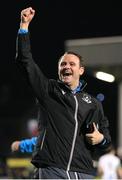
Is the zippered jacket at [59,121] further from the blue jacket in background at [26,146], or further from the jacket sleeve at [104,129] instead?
the blue jacket in background at [26,146]

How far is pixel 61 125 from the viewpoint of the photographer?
502 centimetres

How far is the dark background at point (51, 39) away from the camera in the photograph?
5122cm

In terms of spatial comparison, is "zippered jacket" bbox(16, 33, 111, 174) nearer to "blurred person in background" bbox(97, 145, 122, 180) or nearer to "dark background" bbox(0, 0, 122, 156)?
"blurred person in background" bbox(97, 145, 122, 180)

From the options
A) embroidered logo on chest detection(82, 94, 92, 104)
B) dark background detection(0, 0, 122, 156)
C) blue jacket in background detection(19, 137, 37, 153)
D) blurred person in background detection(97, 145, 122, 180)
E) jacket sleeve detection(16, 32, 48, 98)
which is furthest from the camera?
dark background detection(0, 0, 122, 156)

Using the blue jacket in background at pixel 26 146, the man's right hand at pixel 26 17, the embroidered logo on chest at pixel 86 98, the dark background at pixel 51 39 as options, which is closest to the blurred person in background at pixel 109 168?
the blue jacket in background at pixel 26 146

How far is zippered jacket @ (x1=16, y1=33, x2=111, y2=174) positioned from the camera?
16.3 ft

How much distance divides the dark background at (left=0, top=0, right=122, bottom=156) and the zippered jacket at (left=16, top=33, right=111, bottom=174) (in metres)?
42.4

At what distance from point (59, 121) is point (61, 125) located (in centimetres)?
3

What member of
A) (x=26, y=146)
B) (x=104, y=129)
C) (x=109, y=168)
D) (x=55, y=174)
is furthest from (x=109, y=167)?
(x=55, y=174)

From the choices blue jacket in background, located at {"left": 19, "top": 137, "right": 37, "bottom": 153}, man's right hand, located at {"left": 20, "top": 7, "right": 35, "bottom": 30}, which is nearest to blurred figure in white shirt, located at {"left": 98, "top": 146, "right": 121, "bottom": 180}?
blue jacket in background, located at {"left": 19, "top": 137, "right": 37, "bottom": 153}

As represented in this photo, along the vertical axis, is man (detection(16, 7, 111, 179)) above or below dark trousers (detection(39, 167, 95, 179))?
above

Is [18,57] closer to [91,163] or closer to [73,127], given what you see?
[73,127]

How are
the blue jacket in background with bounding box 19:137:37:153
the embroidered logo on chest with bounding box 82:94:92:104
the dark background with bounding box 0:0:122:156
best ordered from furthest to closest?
the dark background with bounding box 0:0:122:156
the blue jacket in background with bounding box 19:137:37:153
the embroidered logo on chest with bounding box 82:94:92:104

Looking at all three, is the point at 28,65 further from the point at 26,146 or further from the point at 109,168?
the point at 109,168
